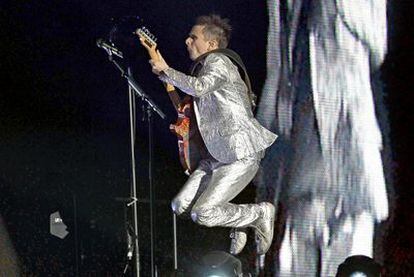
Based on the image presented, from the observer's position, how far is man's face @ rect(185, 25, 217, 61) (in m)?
4.39

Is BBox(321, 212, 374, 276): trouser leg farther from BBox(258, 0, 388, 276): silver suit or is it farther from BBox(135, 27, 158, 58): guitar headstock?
BBox(135, 27, 158, 58): guitar headstock

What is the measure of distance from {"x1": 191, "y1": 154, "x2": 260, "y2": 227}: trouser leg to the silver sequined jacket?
7cm

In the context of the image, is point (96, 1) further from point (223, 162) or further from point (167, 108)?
point (223, 162)

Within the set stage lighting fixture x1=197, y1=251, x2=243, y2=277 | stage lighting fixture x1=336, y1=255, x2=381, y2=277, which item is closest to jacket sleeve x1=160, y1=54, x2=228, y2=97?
stage lighting fixture x1=197, y1=251, x2=243, y2=277

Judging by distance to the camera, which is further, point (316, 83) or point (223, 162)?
point (316, 83)

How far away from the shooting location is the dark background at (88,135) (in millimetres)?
4711

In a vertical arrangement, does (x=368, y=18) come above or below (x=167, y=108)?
above

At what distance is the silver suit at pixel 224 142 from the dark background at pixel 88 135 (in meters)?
0.75

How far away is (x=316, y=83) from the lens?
527 centimetres

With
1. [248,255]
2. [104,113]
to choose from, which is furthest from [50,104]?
[248,255]

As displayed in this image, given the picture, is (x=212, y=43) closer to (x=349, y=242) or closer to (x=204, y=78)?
(x=204, y=78)

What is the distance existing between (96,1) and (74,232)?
1.43 meters

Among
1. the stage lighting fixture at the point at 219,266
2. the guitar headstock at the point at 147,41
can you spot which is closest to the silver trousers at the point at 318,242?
the stage lighting fixture at the point at 219,266

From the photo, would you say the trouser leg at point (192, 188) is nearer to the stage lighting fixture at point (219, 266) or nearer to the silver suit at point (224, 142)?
the silver suit at point (224, 142)
